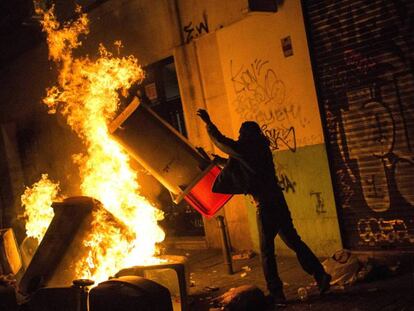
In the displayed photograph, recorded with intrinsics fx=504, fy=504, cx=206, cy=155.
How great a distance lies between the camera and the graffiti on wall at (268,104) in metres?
8.06

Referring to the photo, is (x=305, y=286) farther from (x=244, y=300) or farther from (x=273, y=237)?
(x=244, y=300)

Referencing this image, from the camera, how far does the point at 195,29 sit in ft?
32.0

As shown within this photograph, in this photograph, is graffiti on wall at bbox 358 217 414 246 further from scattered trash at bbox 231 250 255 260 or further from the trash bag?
scattered trash at bbox 231 250 255 260

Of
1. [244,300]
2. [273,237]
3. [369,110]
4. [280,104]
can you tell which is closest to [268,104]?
[280,104]

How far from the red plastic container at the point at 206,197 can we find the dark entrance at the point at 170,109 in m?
3.77

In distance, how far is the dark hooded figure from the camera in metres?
5.91

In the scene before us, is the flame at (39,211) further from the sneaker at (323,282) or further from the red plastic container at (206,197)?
the sneaker at (323,282)

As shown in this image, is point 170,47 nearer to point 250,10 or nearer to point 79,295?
point 250,10

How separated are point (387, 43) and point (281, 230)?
2.95 metres

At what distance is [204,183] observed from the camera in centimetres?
688

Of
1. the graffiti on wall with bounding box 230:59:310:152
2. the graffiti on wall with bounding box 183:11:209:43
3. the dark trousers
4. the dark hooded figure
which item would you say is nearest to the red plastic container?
the dark hooded figure

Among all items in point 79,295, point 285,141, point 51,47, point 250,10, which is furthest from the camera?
point 51,47

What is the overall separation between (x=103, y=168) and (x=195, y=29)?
340 centimetres

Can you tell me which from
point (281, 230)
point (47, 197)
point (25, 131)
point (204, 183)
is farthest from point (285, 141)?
point (25, 131)
